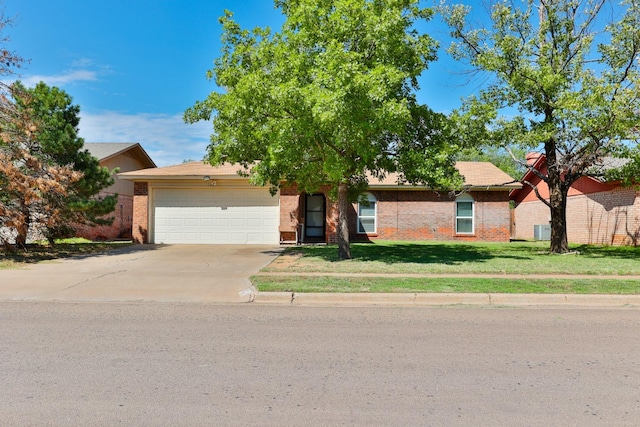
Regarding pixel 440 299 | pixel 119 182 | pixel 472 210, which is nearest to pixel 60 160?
pixel 119 182

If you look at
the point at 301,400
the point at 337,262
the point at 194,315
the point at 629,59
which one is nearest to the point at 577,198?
the point at 629,59

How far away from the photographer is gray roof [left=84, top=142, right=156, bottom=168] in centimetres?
2668

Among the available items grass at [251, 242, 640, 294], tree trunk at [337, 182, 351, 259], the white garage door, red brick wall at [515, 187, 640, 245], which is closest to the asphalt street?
grass at [251, 242, 640, 294]

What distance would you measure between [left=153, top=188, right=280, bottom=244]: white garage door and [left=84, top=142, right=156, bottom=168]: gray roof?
737 centimetres

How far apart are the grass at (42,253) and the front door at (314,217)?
27.5 feet

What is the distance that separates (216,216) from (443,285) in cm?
1328

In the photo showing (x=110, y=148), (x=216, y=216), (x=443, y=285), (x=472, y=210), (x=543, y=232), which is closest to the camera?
(x=443, y=285)

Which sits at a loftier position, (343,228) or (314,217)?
(314,217)

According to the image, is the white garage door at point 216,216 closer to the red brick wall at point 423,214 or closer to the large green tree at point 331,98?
the red brick wall at point 423,214

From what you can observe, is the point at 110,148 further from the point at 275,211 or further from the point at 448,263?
the point at 448,263

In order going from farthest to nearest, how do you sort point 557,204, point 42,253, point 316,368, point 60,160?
1. point 557,204
2. point 60,160
3. point 42,253
4. point 316,368

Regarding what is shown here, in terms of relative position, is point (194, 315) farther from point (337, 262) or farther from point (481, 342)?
point (337, 262)

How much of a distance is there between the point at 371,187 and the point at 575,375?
17.3 m

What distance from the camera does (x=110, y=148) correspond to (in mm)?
28219
